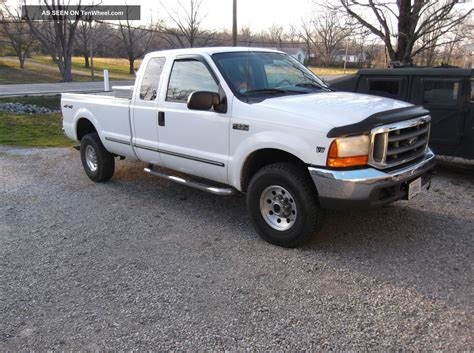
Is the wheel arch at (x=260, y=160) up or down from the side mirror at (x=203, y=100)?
down

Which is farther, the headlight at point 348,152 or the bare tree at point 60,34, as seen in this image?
the bare tree at point 60,34

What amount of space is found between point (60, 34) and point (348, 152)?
110 ft

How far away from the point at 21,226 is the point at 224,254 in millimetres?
2499

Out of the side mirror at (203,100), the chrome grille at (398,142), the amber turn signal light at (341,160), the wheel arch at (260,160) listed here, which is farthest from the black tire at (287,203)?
the side mirror at (203,100)

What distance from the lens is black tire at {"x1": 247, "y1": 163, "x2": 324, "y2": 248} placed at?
4.04m

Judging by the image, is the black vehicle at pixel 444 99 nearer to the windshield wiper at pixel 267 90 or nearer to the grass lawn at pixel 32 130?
the windshield wiper at pixel 267 90

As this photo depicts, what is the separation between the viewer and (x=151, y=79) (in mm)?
5586

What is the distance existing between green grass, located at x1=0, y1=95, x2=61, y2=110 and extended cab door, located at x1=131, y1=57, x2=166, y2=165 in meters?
12.0

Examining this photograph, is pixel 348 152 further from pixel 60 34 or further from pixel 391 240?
pixel 60 34

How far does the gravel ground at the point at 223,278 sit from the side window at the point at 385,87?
2126mm

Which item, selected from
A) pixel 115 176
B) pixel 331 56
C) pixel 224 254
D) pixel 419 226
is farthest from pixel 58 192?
pixel 331 56

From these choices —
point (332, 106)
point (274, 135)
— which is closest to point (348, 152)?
point (332, 106)

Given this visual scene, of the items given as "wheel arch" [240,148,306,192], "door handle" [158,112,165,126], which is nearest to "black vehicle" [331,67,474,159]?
"wheel arch" [240,148,306,192]

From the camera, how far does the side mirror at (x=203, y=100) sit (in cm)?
439
